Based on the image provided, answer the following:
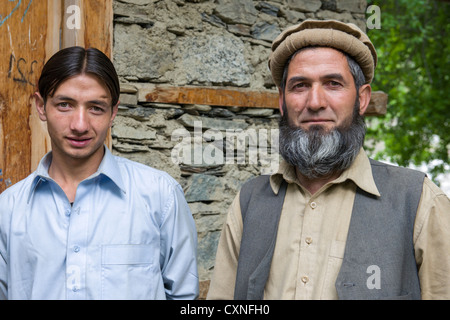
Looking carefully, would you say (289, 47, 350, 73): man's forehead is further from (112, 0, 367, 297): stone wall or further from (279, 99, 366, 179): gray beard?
(112, 0, 367, 297): stone wall

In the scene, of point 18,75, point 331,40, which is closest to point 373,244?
point 331,40

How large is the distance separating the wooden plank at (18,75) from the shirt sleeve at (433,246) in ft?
6.77

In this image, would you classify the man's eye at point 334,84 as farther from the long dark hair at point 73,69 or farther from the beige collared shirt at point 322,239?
the long dark hair at point 73,69

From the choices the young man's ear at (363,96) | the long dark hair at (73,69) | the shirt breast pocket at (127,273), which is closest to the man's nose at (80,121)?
the long dark hair at (73,69)

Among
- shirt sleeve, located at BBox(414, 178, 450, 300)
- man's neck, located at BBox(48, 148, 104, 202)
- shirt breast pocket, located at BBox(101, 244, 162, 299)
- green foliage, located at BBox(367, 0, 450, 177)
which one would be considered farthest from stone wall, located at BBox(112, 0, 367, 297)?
green foliage, located at BBox(367, 0, 450, 177)

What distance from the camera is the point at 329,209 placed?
6.00 feet

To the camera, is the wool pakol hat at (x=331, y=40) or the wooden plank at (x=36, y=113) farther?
the wooden plank at (x=36, y=113)

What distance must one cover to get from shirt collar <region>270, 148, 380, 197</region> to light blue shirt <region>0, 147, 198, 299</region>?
398mm

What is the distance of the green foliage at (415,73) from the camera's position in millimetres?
10109

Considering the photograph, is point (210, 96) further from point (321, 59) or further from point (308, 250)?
point (308, 250)

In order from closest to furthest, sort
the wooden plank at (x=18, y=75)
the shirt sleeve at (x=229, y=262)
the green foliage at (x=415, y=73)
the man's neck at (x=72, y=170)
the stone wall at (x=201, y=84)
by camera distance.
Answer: the man's neck at (x=72, y=170), the shirt sleeve at (x=229, y=262), the wooden plank at (x=18, y=75), the stone wall at (x=201, y=84), the green foliage at (x=415, y=73)

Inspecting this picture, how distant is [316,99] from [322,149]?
19 cm

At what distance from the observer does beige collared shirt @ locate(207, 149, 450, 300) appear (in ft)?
5.50

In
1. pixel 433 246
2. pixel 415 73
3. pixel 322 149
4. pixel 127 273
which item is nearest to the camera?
pixel 433 246
